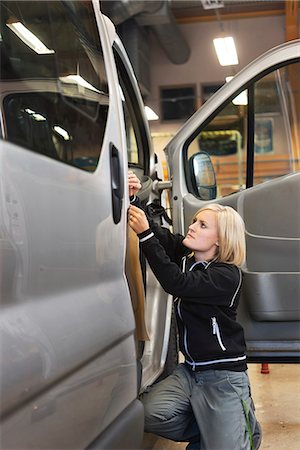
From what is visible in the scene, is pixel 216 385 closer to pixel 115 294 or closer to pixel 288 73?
pixel 115 294

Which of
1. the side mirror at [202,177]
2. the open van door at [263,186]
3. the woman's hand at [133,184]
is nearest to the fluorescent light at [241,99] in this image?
the open van door at [263,186]

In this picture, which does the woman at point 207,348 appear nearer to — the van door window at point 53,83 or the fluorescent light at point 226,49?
the van door window at point 53,83

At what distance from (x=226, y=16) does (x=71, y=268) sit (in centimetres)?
1276

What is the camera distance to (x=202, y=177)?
3.41 m

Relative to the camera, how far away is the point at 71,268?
1556 millimetres

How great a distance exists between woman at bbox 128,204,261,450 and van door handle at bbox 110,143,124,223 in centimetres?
39

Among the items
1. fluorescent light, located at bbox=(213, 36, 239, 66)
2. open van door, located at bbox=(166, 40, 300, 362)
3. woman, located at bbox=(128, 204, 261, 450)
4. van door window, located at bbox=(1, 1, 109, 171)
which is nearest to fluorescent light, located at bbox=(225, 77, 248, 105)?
open van door, located at bbox=(166, 40, 300, 362)

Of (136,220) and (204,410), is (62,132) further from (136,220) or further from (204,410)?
(204,410)

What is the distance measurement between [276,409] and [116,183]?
260cm

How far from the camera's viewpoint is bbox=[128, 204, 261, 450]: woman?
7.91 feet

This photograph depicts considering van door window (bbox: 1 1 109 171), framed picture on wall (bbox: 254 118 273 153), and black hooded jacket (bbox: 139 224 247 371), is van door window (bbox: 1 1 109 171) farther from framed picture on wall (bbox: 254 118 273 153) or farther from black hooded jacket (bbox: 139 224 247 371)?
framed picture on wall (bbox: 254 118 273 153)

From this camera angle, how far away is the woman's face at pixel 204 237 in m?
2.57

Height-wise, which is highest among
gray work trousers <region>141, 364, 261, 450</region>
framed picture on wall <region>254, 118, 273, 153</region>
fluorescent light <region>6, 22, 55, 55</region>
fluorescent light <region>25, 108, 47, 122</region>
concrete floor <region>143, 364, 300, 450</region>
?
fluorescent light <region>6, 22, 55, 55</region>

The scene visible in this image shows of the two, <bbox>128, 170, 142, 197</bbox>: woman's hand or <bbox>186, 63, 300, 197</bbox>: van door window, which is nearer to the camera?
<bbox>128, 170, 142, 197</bbox>: woman's hand
